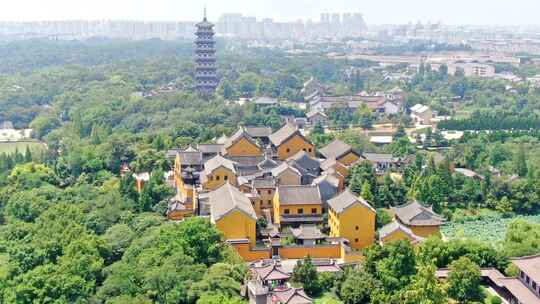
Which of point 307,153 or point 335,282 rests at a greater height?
point 307,153

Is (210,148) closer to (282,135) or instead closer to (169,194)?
(282,135)

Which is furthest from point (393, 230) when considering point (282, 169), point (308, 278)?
point (282, 169)

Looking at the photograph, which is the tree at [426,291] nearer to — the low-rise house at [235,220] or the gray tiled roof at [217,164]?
the low-rise house at [235,220]

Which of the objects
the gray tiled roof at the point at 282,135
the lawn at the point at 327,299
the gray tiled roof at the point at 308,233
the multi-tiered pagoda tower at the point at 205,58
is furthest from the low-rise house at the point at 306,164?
the multi-tiered pagoda tower at the point at 205,58

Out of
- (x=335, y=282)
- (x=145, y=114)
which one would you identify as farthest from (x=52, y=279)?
(x=145, y=114)

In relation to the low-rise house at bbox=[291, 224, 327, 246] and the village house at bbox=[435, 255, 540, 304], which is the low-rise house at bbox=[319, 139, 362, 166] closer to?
the low-rise house at bbox=[291, 224, 327, 246]

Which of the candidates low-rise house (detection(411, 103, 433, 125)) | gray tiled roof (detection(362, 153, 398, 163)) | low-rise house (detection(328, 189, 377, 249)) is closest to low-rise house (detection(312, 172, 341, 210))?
low-rise house (detection(328, 189, 377, 249))

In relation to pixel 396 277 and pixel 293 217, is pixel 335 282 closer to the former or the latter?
pixel 396 277
